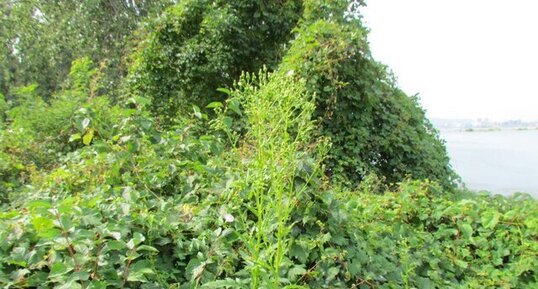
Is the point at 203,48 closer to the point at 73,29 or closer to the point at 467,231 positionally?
the point at 467,231

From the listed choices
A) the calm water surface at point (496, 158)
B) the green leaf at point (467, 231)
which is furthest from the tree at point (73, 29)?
the green leaf at point (467, 231)

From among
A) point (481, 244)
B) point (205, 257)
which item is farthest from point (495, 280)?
point (205, 257)

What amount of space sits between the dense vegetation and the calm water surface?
1.81 feet

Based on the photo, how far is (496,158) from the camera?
565cm

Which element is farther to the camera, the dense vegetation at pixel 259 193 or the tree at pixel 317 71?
the tree at pixel 317 71

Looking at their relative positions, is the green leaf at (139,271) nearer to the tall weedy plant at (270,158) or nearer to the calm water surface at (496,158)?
the tall weedy plant at (270,158)

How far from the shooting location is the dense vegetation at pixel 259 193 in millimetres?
1447

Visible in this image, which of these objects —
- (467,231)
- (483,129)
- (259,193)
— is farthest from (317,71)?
(483,129)

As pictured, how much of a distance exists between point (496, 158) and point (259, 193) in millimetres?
5018

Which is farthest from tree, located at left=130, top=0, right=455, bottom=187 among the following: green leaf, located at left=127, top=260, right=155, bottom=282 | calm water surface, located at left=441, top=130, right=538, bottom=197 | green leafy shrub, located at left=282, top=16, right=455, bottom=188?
green leaf, located at left=127, top=260, right=155, bottom=282

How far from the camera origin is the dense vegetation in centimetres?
145

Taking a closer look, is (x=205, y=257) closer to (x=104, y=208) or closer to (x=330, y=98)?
(x=104, y=208)

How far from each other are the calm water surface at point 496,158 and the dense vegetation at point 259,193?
550 mm

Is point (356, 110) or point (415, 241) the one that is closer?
point (415, 241)
